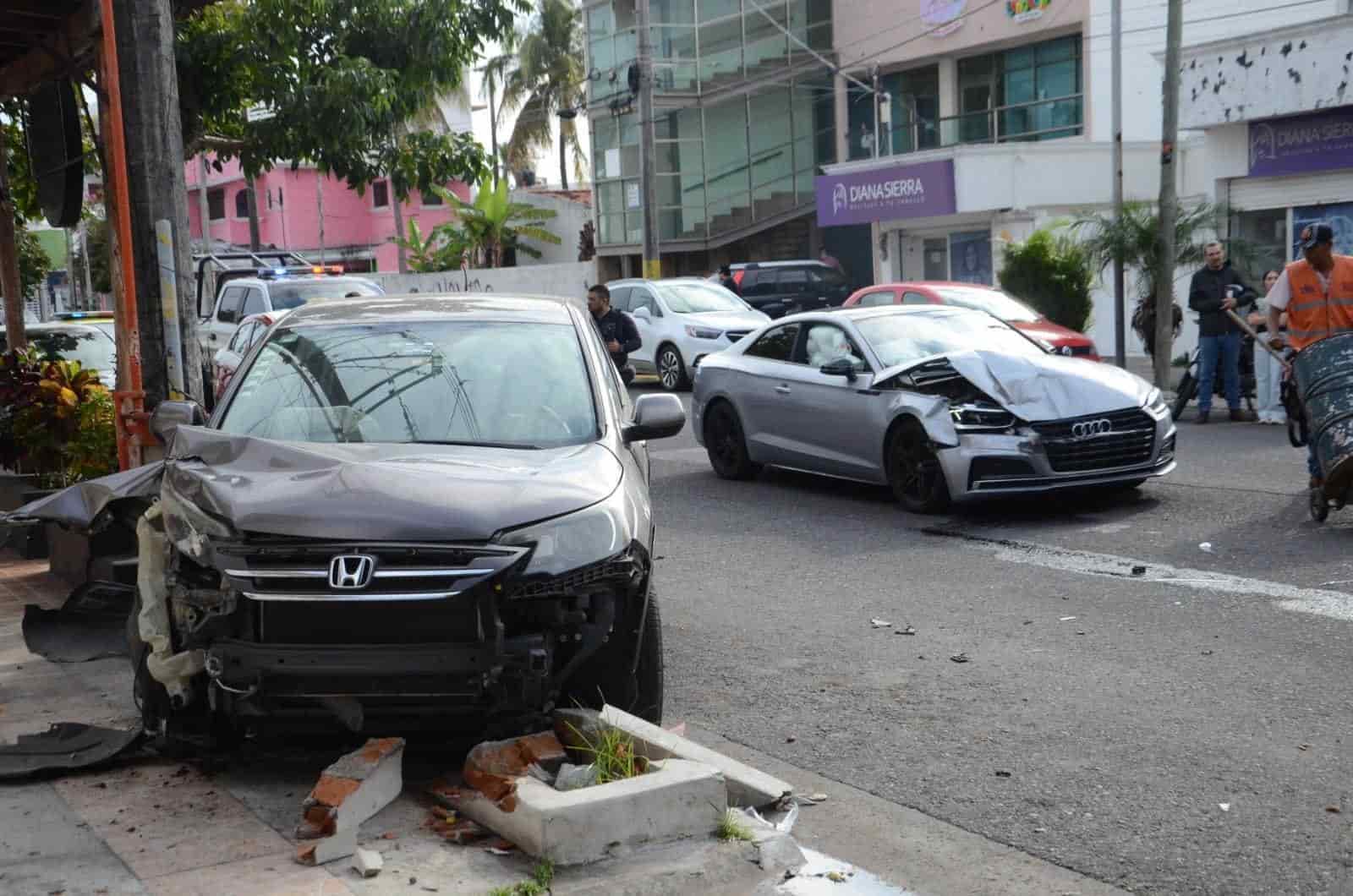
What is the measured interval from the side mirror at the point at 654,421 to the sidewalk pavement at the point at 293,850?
55.9 inches

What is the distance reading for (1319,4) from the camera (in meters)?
27.3

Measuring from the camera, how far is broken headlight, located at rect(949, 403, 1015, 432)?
10.7 m

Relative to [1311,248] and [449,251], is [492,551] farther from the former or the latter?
[449,251]

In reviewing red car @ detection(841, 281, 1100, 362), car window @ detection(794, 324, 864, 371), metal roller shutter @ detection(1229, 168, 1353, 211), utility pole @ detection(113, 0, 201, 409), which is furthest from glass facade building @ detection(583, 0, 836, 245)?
utility pole @ detection(113, 0, 201, 409)

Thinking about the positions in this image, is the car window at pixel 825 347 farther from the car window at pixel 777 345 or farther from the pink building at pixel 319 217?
→ the pink building at pixel 319 217

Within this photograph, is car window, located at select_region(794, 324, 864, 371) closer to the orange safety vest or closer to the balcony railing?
the orange safety vest

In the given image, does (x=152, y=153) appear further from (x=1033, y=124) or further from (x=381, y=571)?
(x=1033, y=124)

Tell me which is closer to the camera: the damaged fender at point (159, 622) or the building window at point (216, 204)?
the damaged fender at point (159, 622)

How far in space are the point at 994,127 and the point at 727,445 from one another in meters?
22.5

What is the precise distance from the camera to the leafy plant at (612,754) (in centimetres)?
500

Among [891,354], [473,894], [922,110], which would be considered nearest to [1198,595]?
[891,354]

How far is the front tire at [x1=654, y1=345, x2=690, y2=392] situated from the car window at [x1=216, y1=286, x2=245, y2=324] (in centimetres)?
655

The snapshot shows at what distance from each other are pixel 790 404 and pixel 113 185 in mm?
5817

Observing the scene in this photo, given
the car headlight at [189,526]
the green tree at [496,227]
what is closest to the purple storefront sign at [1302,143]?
the car headlight at [189,526]
